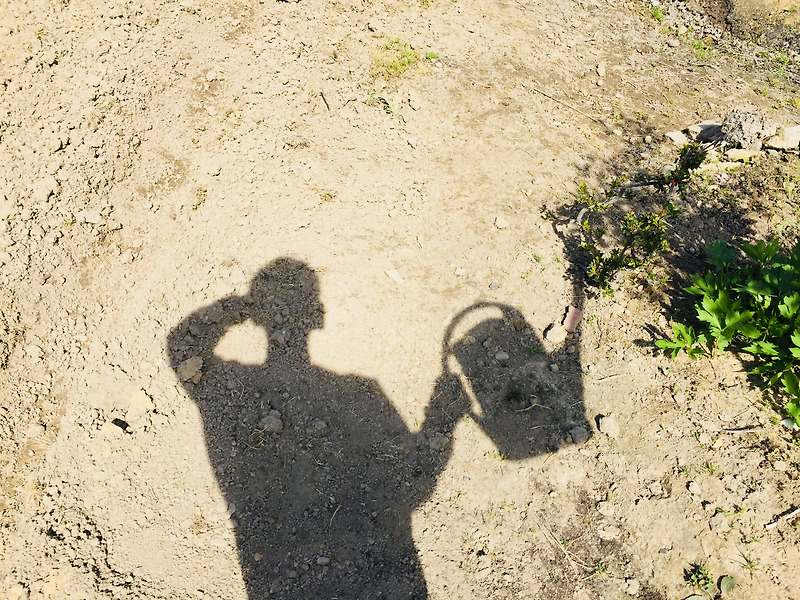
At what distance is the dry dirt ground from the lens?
3303mm

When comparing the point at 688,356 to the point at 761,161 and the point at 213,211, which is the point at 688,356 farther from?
the point at 213,211

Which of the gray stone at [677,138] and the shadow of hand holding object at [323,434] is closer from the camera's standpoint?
the shadow of hand holding object at [323,434]

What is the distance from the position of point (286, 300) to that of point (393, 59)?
115 inches

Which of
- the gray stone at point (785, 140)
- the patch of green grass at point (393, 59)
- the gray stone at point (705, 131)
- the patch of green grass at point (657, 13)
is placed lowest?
the patch of green grass at point (393, 59)

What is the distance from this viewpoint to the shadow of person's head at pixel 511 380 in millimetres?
3621

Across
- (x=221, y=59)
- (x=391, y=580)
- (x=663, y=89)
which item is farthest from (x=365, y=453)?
(x=663, y=89)

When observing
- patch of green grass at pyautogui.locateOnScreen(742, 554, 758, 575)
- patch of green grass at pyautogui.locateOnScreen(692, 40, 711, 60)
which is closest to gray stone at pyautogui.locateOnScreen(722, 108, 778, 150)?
patch of green grass at pyautogui.locateOnScreen(692, 40, 711, 60)

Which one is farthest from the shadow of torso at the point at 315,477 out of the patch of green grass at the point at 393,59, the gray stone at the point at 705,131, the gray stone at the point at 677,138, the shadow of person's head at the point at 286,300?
the gray stone at the point at 705,131

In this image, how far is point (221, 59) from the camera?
4980 mm

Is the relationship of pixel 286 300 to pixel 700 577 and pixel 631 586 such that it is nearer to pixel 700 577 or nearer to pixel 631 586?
pixel 631 586

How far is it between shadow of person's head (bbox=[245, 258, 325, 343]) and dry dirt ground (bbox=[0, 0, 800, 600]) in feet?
0.06

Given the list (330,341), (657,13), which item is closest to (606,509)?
(330,341)

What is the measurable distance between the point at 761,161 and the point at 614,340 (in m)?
2.79

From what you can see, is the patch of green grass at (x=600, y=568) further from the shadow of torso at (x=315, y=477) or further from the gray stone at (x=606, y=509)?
the shadow of torso at (x=315, y=477)
